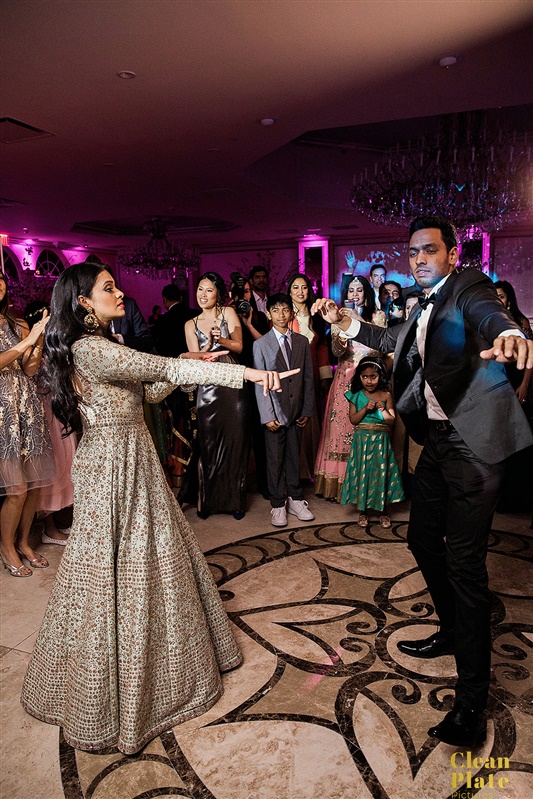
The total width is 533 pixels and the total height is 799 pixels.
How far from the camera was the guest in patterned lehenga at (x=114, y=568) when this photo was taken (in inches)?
73.1

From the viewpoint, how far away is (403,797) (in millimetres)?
1643

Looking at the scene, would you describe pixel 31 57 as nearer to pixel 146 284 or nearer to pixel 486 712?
pixel 486 712

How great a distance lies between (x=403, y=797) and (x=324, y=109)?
4888 millimetres

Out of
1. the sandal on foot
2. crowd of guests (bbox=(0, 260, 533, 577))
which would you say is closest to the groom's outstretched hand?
crowd of guests (bbox=(0, 260, 533, 577))

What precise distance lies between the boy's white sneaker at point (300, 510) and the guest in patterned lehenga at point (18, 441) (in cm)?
167

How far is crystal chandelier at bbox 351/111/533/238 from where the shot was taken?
21.0 feet

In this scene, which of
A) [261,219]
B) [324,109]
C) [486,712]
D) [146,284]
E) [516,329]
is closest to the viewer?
[516,329]

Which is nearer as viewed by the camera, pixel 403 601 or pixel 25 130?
pixel 403 601

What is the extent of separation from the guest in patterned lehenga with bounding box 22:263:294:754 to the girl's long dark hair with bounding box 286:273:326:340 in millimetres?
2525

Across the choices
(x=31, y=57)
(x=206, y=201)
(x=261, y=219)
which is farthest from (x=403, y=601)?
(x=261, y=219)

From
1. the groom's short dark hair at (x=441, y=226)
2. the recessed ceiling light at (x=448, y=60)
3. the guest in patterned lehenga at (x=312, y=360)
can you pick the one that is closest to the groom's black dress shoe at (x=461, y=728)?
the groom's short dark hair at (x=441, y=226)

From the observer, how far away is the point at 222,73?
4.06 metres

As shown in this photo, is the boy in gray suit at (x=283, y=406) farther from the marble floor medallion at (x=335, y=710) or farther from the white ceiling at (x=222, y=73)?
the white ceiling at (x=222, y=73)

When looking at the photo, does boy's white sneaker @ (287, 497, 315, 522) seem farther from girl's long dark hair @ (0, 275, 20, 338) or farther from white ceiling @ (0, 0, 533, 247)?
white ceiling @ (0, 0, 533, 247)
